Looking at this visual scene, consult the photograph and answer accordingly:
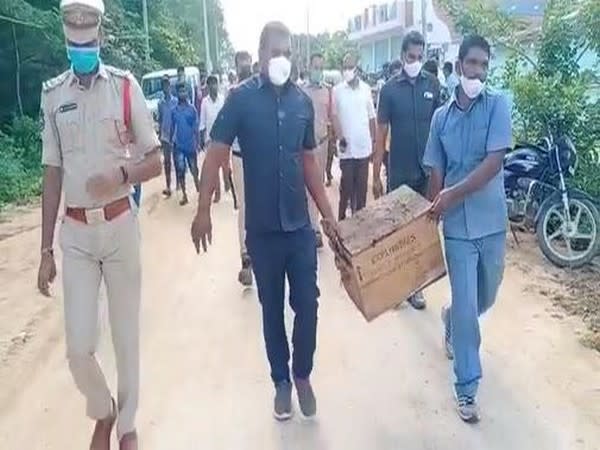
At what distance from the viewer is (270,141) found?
4230mm

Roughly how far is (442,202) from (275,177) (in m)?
0.88

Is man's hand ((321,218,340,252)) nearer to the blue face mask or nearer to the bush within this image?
the blue face mask

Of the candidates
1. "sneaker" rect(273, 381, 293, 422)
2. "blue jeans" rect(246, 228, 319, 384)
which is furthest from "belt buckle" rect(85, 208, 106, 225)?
"sneaker" rect(273, 381, 293, 422)

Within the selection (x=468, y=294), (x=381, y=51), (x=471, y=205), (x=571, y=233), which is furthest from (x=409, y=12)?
(x=468, y=294)

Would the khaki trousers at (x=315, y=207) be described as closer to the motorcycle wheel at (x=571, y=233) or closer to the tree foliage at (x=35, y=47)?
the motorcycle wheel at (x=571, y=233)

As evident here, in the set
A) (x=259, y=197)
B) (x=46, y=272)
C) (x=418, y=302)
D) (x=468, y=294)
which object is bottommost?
(x=418, y=302)

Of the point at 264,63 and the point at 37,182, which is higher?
the point at 264,63

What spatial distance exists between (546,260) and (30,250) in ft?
18.3

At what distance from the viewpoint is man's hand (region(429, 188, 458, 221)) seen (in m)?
4.40

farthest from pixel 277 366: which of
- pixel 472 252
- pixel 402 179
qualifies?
pixel 402 179

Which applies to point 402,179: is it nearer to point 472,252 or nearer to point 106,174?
point 472,252

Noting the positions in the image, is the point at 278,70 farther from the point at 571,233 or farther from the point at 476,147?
the point at 571,233

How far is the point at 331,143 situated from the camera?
11.4 meters

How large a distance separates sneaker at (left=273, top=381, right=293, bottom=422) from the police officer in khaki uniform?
1119 mm
